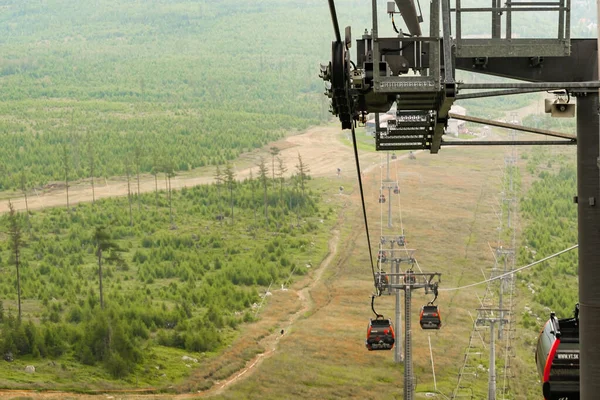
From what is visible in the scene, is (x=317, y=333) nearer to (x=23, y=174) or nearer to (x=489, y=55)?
(x=489, y=55)

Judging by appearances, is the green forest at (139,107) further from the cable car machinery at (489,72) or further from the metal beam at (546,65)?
the metal beam at (546,65)

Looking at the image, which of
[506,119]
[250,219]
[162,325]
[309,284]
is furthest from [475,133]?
[162,325]

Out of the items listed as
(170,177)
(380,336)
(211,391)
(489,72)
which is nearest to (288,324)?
(211,391)

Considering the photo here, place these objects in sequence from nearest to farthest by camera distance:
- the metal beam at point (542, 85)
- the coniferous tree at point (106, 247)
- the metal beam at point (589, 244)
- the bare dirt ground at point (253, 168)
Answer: the metal beam at point (542, 85), the metal beam at point (589, 244), the coniferous tree at point (106, 247), the bare dirt ground at point (253, 168)

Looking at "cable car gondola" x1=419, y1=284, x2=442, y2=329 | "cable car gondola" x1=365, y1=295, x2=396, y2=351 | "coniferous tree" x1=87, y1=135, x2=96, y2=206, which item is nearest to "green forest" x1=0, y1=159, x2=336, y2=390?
"coniferous tree" x1=87, y1=135, x2=96, y2=206

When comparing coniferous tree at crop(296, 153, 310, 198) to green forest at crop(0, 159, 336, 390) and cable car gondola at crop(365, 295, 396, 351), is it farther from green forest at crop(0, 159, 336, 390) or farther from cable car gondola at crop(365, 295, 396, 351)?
cable car gondola at crop(365, 295, 396, 351)

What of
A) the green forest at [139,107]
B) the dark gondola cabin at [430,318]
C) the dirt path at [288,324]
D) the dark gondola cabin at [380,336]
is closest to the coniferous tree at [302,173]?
the green forest at [139,107]

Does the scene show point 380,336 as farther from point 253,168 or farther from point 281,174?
point 253,168
